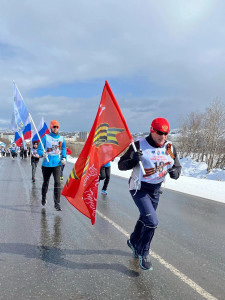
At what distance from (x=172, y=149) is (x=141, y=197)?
83cm

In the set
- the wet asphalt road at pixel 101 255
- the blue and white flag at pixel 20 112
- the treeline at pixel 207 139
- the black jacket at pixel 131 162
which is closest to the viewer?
the wet asphalt road at pixel 101 255

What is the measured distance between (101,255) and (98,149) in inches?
63.4

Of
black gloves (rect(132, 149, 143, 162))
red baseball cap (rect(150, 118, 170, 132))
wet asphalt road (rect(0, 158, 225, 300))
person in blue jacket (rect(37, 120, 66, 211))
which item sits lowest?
wet asphalt road (rect(0, 158, 225, 300))

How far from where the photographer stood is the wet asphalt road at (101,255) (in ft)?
10.2

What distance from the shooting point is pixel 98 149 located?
14.0 feet

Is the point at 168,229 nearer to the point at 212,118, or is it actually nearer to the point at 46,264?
the point at 46,264

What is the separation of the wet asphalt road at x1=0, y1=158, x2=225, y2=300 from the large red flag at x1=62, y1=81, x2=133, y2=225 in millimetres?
789

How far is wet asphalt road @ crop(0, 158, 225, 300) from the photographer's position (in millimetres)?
3102

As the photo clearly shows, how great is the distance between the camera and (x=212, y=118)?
3438cm

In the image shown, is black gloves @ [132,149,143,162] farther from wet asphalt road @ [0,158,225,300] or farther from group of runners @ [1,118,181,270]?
wet asphalt road @ [0,158,225,300]

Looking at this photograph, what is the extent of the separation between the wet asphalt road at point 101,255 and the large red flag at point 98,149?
79cm

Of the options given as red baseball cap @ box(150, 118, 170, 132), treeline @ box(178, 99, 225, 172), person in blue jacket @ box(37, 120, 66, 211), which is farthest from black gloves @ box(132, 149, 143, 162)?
treeline @ box(178, 99, 225, 172)

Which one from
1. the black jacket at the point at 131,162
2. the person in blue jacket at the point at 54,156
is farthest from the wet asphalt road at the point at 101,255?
the black jacket at the point at 131,162

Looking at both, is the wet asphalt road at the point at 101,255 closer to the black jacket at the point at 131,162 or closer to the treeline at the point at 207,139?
the black jacket at the point at 131,162
